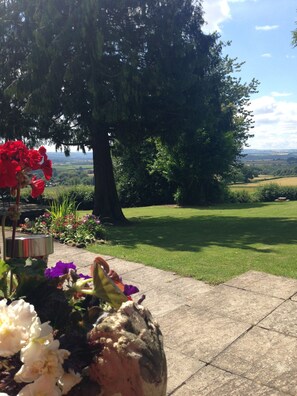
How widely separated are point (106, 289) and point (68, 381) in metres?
0.41

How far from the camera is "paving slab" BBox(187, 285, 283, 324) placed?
4031 mm

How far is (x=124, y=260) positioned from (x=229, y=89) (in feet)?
87.1

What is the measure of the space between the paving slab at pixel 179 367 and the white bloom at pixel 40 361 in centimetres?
178

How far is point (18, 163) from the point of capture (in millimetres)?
1724

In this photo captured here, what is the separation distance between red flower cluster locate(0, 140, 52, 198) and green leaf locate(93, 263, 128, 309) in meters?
0.55

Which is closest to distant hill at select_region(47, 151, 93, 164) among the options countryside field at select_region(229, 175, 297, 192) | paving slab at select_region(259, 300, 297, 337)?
paving slab at select_region(259, 300, 297, 337)

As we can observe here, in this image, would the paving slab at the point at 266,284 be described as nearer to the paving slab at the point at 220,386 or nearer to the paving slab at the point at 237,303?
the paving slab at the point at 237,303

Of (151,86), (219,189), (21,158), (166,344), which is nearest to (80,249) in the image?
(166,344)

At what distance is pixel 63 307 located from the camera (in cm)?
148

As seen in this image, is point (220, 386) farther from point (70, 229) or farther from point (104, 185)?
point (104, 185)

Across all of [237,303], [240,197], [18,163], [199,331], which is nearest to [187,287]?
[237,303]

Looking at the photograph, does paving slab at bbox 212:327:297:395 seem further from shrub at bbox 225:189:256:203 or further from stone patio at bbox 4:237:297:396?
shrub at bbox 225:189:256:203

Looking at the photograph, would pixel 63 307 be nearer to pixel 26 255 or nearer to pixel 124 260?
pixel 26 255

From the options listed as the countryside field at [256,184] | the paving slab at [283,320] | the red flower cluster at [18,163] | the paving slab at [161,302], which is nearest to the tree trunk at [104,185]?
the paving slab at [161,302]
